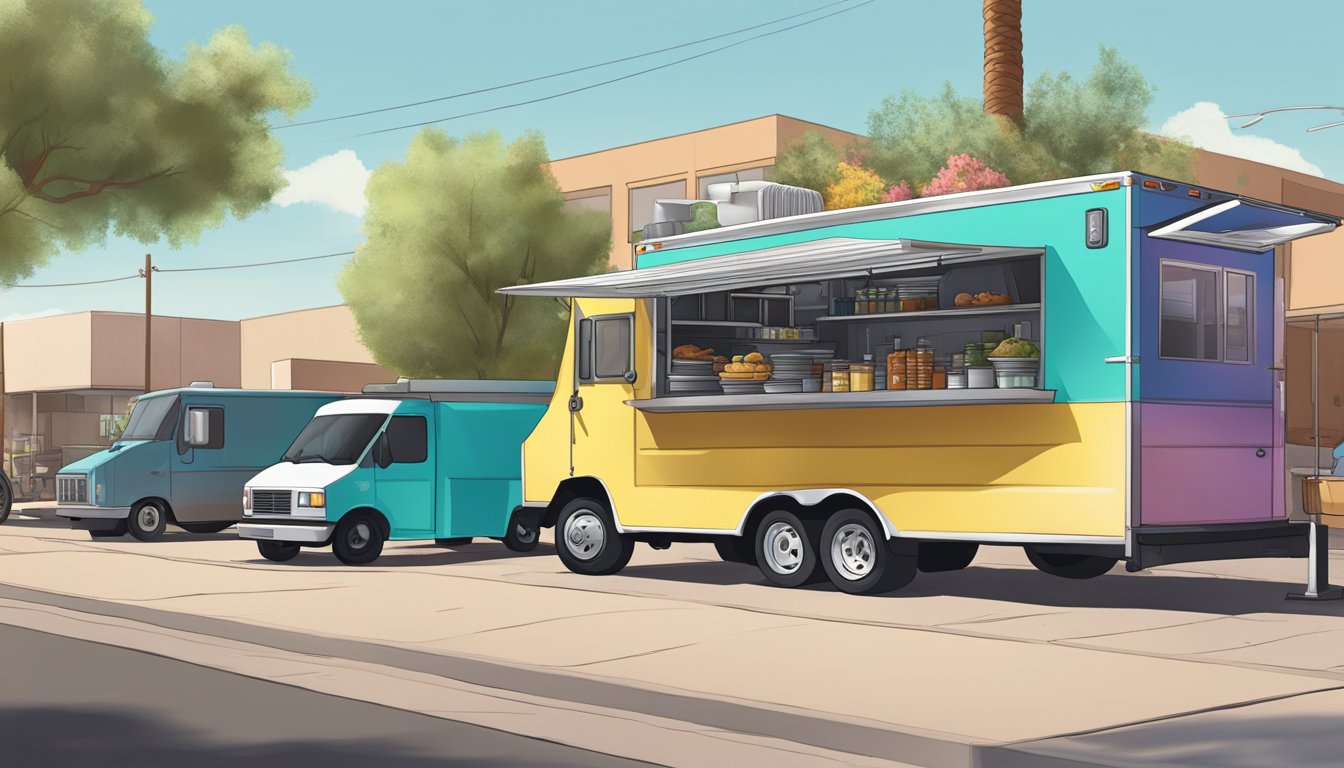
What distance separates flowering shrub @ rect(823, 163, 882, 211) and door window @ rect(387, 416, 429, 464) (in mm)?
19894

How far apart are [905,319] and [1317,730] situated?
8726 millimetres

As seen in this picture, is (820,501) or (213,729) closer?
(213,729)

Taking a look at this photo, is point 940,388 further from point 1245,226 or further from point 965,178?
point 965,178

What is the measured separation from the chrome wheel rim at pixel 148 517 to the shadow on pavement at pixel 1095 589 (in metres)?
9.38

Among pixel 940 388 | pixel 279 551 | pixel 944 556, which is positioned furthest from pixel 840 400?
pixel 279 551

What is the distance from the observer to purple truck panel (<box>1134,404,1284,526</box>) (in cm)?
1406

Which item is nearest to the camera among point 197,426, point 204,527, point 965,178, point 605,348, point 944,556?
point 944,556

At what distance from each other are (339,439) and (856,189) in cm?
2116

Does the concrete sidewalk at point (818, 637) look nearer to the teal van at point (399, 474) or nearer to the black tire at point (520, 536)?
the teal van at point (399, 474)

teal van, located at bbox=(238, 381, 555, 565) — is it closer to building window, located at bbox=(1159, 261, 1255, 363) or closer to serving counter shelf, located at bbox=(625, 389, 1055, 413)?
serving counter shelf, located at bbox=(625, 389, 1055, 413)

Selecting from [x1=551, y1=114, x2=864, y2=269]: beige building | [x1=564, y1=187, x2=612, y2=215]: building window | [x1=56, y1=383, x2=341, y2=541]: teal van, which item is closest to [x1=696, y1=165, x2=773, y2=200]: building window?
[x1=551, y1=114, x2=864, y2=269]: beige building

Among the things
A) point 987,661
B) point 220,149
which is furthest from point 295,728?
point 220,149

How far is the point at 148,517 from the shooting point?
1017 inches

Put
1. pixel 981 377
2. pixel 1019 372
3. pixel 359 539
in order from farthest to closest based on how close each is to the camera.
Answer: pixel 359 539 < pixel 981 377 < pixel 1019 372
